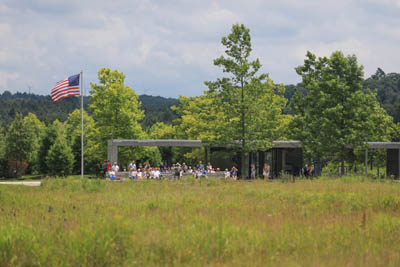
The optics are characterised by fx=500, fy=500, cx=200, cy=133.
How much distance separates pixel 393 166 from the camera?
42.0 metres

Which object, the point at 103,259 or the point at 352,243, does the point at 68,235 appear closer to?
the point at 103,259

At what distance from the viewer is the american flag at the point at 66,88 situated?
34.8m

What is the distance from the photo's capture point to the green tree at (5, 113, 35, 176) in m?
73.6

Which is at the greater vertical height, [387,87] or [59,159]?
[387,87]

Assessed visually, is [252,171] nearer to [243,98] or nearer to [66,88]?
[243,98]

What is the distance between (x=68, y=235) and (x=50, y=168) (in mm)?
59733

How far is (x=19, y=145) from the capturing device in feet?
243

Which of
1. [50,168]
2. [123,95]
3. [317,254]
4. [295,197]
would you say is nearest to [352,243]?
[317,254]

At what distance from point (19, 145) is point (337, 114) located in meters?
52.4

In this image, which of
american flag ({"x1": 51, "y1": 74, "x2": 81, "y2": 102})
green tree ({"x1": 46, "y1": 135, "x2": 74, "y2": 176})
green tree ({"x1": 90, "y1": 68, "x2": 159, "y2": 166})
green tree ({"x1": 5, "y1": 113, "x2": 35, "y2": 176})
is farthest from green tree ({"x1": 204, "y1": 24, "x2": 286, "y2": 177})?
green tree ({"x1": 5, "y1": 113, "x2": 35, "y2": 176})

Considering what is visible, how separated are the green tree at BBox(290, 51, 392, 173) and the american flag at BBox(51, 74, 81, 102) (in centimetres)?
1703

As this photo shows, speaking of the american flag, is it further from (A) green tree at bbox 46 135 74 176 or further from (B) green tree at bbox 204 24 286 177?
(A) green tree at bbox 46 135 74 176

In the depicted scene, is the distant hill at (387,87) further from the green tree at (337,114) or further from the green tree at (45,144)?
the green tree at (337,114)

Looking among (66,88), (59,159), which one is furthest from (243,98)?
(59,159)
